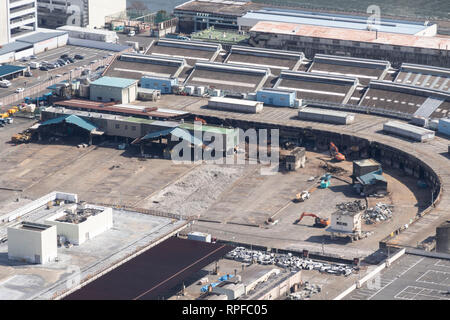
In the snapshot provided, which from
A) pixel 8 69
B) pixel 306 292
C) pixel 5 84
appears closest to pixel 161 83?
pixel 5 84

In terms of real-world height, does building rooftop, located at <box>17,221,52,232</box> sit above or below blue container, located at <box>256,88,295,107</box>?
below

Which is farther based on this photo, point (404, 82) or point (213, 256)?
point (404, 82)

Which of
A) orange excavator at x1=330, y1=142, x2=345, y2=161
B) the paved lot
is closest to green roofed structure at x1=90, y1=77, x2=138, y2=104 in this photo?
orange excavator at x1=330, y1=142, x2=345, y2=161

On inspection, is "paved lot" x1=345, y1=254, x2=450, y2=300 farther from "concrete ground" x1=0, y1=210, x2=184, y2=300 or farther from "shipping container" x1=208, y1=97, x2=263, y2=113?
"shipping container" x1=208, y1=97, x2=263, y2=113

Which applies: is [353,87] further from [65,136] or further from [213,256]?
[213,256]

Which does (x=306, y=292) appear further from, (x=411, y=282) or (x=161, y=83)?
(x=161, y=83)

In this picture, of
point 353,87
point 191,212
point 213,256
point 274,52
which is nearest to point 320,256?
point 213,256

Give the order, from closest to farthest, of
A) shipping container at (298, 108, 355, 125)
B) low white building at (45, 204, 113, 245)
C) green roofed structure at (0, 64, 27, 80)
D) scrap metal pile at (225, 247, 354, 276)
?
low white building at (45, 204, 113, 245), scrap metal pile at (225, 247, 354, 276), shipping container at (298, 108, 355, 125), green roofed structure at (0, 64, 27, 80)
